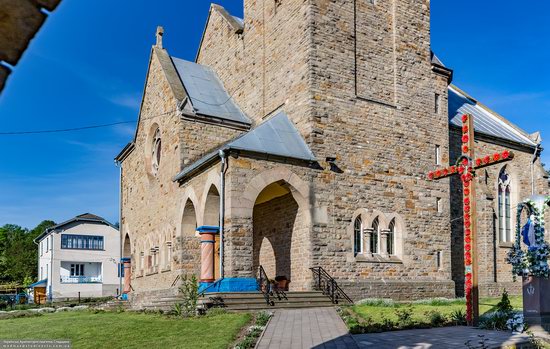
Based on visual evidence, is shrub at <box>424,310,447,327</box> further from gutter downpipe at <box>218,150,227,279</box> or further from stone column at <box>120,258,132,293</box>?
stone column at <box>120,258,132,293</box>

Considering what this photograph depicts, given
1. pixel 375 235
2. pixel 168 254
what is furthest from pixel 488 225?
pixel 168 254

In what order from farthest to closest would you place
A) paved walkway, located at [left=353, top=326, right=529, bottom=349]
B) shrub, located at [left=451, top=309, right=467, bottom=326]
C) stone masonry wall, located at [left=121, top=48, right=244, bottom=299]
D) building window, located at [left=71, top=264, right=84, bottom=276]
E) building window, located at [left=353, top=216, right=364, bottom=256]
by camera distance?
building window, located at [left=71, top=264, right=84, bottom=276]
stone masonry wall, located at [left=121, top=48, right=244, bottom=299]
building window, located at [left=353, top=216, right=364, bottom=256]
shrub, located at [left=451, top=309, right=467, bottom=326]
paved walkway, located at [left=353, top=326, right=529, bottom=349]

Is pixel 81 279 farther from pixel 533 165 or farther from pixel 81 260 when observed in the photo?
pixel 533 165

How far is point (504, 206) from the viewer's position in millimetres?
26781

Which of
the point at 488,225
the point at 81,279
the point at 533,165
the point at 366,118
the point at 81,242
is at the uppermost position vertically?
the point at 366,118

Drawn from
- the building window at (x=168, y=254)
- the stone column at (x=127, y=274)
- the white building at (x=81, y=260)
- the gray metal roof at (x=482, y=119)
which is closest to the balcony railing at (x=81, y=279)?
the white building at (x=81, y=260)

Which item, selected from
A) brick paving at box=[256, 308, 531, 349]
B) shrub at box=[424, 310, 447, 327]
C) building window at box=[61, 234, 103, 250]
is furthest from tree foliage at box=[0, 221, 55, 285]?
shrub at box=[424, 310, 447, 327]

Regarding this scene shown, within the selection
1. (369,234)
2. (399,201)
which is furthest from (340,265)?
(399,201)

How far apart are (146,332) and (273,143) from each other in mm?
8204

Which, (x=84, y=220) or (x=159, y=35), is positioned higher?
(x=159, y=35)

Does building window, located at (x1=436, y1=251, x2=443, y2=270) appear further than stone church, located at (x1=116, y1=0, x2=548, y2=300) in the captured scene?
Yes

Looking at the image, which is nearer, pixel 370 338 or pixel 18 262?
pixel 370 338

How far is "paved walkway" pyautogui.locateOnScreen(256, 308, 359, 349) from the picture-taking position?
977 cm

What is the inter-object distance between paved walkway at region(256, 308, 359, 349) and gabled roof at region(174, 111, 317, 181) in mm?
5216
